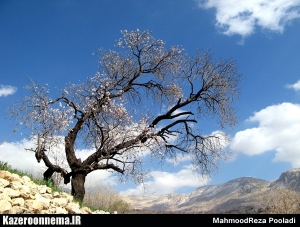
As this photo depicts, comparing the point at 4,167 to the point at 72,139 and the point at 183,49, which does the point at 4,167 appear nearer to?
the point at 72,139

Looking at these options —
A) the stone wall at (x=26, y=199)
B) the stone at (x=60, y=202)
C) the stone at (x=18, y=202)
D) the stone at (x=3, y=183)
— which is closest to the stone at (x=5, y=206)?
the stone wall at (x=26, y=199)

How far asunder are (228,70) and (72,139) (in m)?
8.60

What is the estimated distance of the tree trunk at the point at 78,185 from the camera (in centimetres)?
1479

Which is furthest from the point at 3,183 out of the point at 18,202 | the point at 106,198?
the point at 106,198

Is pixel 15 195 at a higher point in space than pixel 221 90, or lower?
lower

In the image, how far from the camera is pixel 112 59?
18406 mm

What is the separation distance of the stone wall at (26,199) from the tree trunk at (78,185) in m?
3.90

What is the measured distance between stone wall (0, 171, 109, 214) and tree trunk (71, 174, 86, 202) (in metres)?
3.90

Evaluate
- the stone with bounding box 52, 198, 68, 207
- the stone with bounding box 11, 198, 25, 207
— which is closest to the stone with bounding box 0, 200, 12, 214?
the stone with bounding box 11, 198, 25, 207

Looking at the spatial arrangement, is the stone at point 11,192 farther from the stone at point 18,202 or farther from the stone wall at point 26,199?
the stone at point 18,202

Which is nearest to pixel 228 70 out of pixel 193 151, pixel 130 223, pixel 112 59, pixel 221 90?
pixel 221 90

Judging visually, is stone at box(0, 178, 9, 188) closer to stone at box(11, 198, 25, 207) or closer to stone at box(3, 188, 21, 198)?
stone at box(3, 188, 21, 198)

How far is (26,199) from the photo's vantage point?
899 centimetres

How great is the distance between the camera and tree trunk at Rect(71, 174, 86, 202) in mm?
14789
